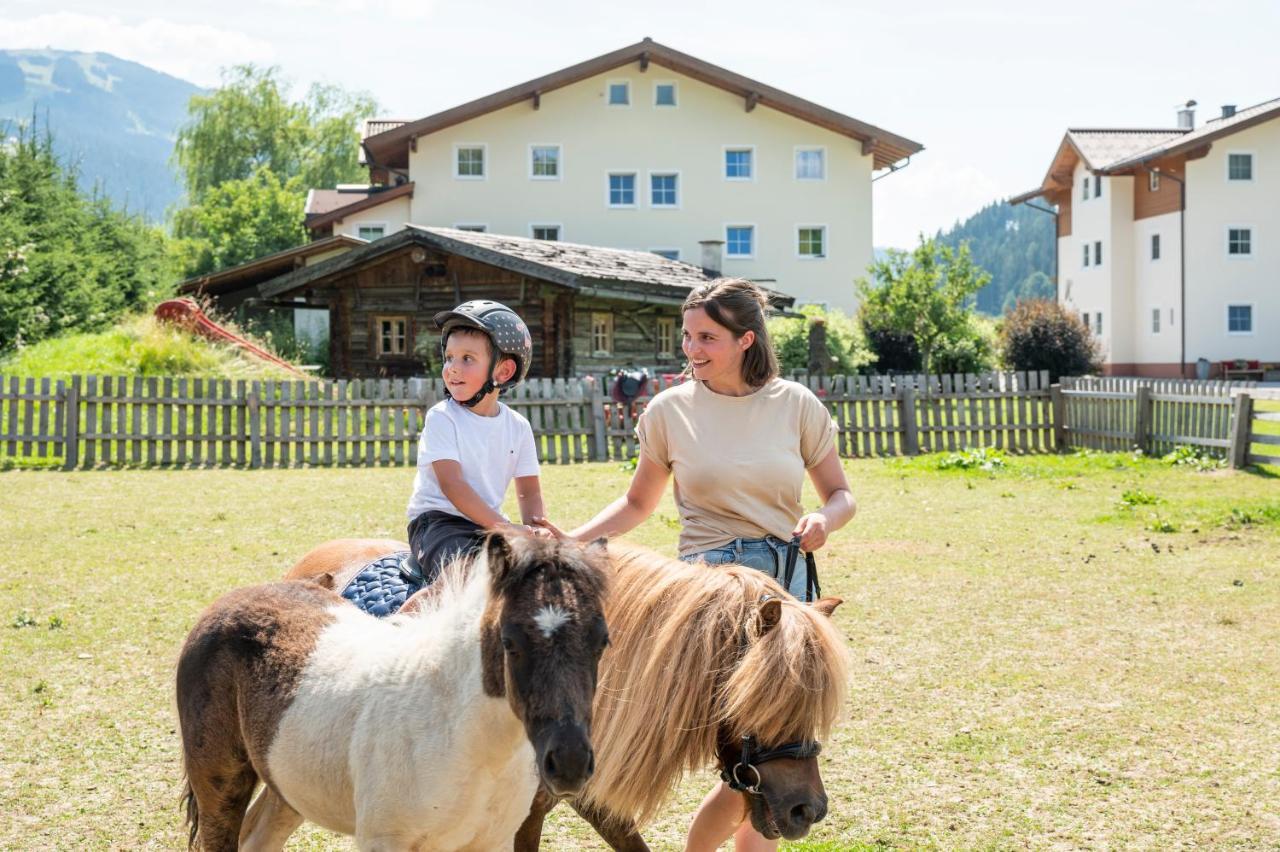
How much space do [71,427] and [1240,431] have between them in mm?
17148

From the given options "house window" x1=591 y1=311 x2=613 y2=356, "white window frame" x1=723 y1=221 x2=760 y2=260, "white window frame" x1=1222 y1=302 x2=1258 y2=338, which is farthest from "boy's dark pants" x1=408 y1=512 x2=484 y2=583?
"white window frame" x1=1222 y1=302 x2=1258 y2=338

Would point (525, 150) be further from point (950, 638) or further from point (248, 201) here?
point (950, 638)

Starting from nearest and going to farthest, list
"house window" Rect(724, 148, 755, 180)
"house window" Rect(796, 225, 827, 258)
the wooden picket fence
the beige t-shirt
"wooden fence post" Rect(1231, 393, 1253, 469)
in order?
1. the beige t-shirt
2. "wooden fence post" Rect(1231, 393, 1253, 469)
3. the wooden picket fence
4. "house window" Rect(724, 148, 755, 180)
5. "house window" Rect(796, 225, 827, 258)

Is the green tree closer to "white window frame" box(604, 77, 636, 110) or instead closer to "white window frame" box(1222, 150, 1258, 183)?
"white window frame" box(604, 77, 636, 110)

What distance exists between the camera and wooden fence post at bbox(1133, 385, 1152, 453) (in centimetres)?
1822

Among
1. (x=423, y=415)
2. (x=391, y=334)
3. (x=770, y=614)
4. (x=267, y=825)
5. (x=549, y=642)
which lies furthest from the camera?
(x=391, y=334)

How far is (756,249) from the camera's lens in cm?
4266

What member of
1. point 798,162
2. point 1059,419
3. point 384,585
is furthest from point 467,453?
point 798,162

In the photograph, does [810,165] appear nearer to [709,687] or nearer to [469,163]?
[469,163]

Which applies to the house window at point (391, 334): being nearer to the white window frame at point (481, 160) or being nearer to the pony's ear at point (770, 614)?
the white window frame at point (481, 160)

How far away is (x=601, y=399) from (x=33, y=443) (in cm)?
891

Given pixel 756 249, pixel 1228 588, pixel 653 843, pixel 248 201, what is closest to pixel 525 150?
pixel 756 249

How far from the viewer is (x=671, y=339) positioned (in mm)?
31219

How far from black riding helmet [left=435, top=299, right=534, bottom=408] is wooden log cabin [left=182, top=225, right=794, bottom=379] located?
2164cm
